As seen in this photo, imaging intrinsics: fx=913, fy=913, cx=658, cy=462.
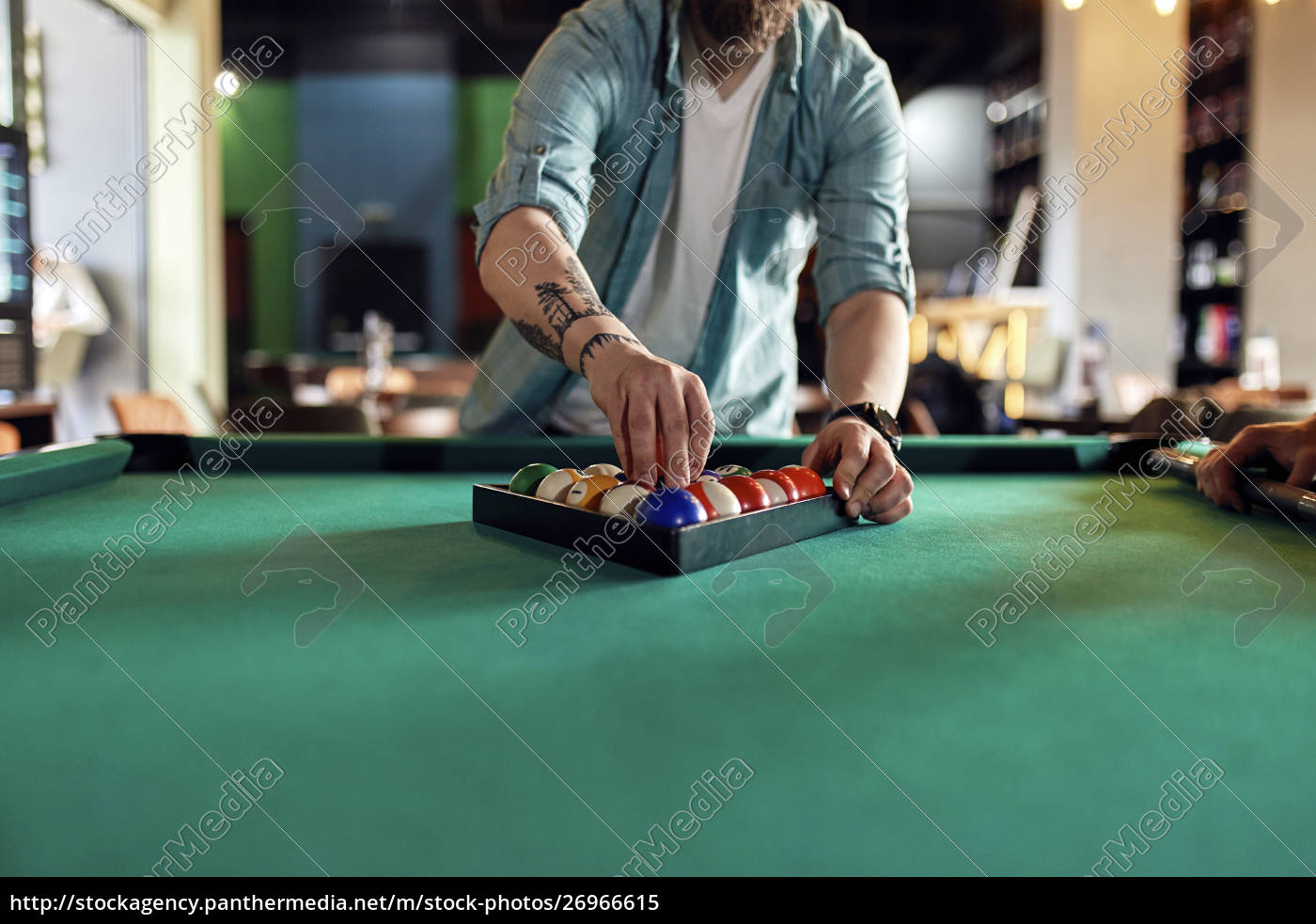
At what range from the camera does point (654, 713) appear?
0.56 metres

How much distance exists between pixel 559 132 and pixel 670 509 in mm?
940

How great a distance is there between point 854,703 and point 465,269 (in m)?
9.21

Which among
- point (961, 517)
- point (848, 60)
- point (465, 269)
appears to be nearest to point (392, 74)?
point (465, 269)

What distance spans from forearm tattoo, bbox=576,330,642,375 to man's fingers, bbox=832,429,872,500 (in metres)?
0.31

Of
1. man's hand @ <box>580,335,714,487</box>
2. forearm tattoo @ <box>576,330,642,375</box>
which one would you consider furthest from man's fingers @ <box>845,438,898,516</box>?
forearm tattoo @ <box>576,330,642,375</box>

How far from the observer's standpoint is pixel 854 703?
1.90 feet

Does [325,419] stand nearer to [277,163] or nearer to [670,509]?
[670,509]

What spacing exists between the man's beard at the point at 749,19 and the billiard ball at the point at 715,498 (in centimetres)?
114

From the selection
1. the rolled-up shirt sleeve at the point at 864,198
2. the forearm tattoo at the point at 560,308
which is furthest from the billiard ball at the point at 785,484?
the rolled-up shirt sleeve at the point at 864,198

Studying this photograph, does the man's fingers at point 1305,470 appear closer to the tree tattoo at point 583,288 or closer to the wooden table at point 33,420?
the tree tattoo at point 583,288

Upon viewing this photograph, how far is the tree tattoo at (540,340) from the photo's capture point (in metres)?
1.38

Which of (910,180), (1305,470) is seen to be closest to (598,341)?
(1305,470)

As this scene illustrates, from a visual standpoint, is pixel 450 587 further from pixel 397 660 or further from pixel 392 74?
pixel 392 74

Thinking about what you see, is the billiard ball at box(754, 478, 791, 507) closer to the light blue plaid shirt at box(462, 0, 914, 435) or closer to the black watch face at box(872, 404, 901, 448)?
the black watch face at box(872, 404, 901, 448)
